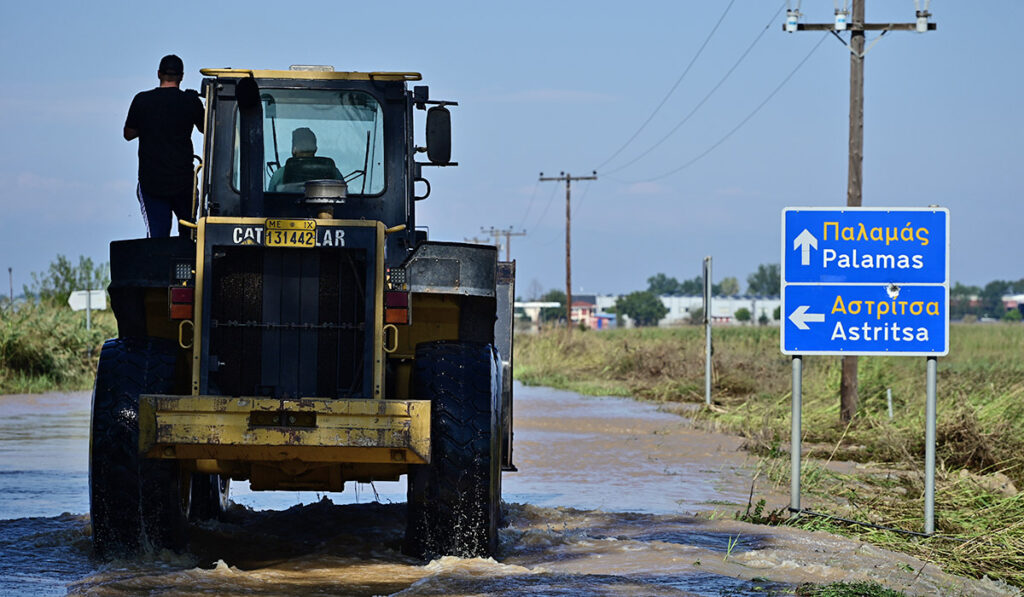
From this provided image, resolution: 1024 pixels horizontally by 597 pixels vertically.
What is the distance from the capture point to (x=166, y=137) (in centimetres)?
920

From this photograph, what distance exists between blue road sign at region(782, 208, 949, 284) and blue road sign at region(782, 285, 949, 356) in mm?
84

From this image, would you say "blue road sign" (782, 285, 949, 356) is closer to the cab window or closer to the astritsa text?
the astritsa text

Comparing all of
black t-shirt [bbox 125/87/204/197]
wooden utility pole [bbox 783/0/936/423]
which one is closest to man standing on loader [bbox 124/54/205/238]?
black t-shirt [bbox 125/87/204/197]

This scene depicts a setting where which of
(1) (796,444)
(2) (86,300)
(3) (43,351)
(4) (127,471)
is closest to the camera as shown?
(4) (127,471)

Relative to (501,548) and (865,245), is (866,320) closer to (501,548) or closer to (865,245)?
(865,245)

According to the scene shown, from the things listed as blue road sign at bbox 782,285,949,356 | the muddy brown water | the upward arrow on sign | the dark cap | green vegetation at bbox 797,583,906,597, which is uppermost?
the dark cap

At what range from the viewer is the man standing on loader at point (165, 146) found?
919 centimetres

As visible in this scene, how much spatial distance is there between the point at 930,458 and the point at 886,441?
5556 mm

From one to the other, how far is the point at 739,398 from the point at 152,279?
18.8 m

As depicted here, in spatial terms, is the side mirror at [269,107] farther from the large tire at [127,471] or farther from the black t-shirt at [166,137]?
the large tire at [127,471]

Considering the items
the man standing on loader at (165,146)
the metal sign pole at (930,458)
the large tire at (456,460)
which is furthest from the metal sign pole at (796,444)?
the man standing on loader at (165,146)

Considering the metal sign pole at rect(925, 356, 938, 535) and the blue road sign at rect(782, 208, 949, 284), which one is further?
the blue road sign at rect(782, 208, 949, 284)

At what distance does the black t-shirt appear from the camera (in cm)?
918

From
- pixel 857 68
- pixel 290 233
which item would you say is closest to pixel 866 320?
pixel 290 233
